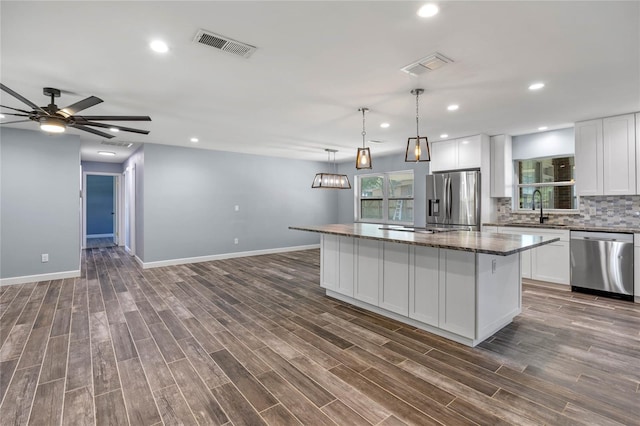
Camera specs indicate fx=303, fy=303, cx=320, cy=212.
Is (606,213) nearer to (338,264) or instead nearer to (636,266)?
(636,266)

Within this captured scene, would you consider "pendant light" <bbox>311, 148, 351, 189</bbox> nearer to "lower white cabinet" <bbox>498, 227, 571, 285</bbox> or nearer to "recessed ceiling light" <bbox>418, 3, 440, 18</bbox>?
"lower white cabinet" <bbox>498, 227, 571, 285</bbox>

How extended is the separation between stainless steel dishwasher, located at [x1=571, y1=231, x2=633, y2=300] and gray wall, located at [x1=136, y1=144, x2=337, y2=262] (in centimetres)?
581

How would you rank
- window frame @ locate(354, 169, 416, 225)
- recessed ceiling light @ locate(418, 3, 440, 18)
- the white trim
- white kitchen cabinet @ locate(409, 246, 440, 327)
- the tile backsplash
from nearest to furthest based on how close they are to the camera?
recessed ceiling light @ locate(418, 3, 440, 18) < white kitchen cabinet @ locate(409, 246, 440, 327) < the tile backsplash < the white trim < window frame @ locate(354, 169, 416, 225)

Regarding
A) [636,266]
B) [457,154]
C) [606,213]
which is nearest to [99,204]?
[457,154]

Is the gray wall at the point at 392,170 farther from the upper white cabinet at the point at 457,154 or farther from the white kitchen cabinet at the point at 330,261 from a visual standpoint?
the white kitchen cabinet at the point at 330,261

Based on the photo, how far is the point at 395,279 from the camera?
11.0 ft

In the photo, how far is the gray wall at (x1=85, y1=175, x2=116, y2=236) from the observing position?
11.1m

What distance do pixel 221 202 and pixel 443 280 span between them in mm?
5391

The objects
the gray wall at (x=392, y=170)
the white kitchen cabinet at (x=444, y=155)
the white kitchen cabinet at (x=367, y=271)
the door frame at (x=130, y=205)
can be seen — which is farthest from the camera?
the door frame at (x=130, y=205)

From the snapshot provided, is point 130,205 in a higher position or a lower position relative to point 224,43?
lower

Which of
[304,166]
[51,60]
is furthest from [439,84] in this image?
[304,166]

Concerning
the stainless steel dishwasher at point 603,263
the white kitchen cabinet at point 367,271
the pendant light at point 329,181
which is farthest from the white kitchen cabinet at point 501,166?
the white kitchen cabinet at point 367,271

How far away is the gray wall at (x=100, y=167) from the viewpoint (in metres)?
8.31

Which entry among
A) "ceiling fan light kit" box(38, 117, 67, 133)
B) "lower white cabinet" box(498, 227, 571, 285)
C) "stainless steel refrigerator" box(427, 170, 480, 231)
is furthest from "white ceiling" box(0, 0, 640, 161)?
"lower white cabinet" box(498, 227, 571, 285)
